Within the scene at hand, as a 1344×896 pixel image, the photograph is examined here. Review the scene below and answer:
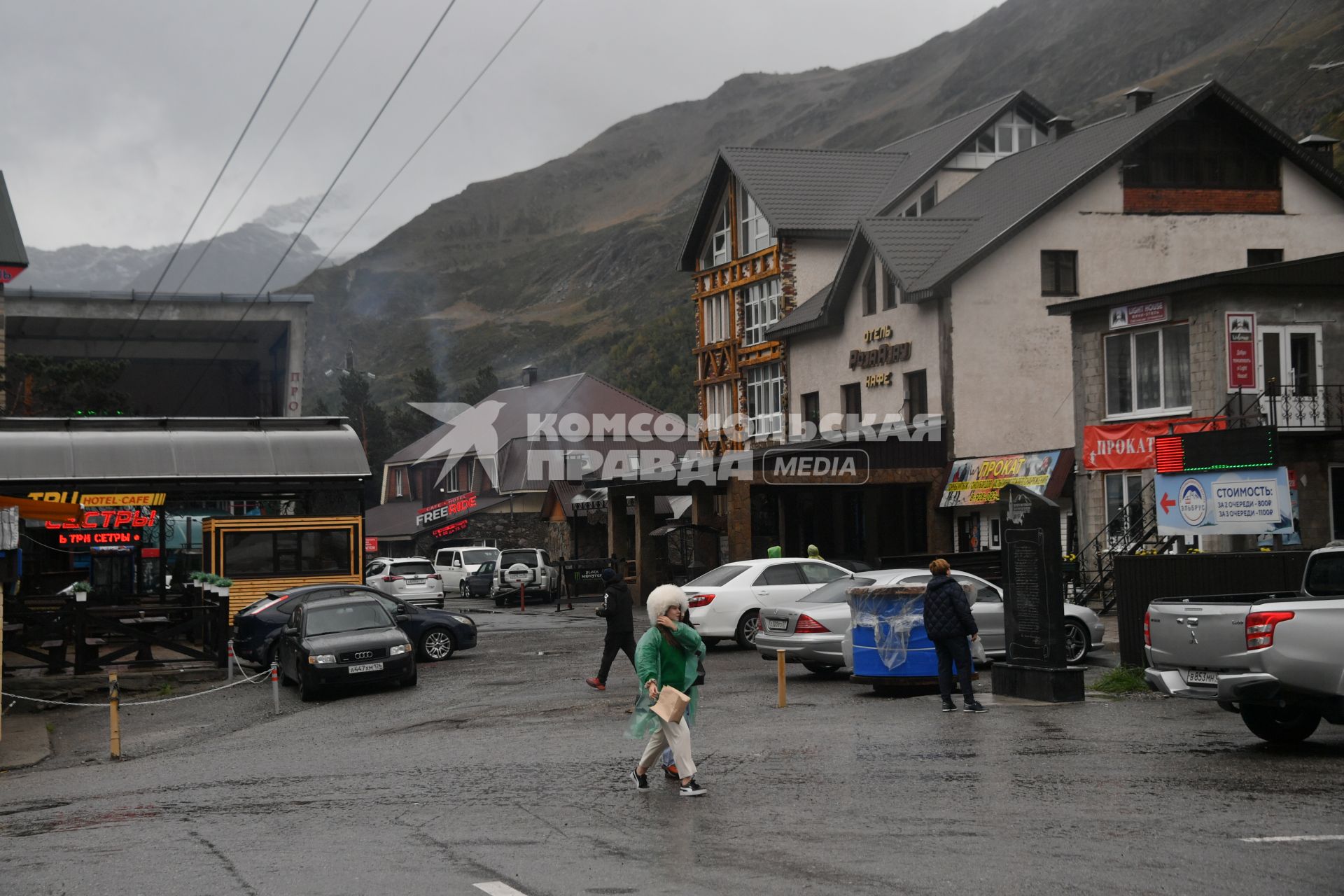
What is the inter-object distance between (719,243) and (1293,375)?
27.9 meters

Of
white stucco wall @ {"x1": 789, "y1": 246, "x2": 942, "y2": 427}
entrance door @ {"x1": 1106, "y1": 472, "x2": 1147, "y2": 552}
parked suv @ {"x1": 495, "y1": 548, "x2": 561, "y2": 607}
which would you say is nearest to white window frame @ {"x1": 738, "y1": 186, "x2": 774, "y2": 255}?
white stucco wall @ {"x1": 789, "y1": 246, "x2": 942, "y2": 427}

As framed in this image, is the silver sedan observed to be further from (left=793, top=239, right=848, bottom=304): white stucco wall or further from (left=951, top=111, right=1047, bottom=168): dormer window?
(left=951, top=111, right=1047, bottom=168): dormer window

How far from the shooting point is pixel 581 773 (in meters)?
12.3

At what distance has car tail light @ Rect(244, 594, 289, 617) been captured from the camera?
27216 millimetres

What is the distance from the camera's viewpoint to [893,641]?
1744 cm

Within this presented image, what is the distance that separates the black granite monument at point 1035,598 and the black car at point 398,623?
40.8 ft

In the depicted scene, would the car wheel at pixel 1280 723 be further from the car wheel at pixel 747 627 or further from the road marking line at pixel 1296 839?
the car wheel at pixel 747 627

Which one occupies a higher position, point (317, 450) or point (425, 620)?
point (317, 450)

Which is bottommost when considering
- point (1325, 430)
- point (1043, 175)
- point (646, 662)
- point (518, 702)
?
point (518, 702)

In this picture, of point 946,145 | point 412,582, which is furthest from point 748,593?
point 946,145

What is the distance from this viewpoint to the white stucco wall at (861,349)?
40.2 metres

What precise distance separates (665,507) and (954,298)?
1673 cm

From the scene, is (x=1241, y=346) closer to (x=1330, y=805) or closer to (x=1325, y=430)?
(x=1325, y=430)

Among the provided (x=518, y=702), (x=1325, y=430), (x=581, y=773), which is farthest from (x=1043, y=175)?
(x=581, y=773)
